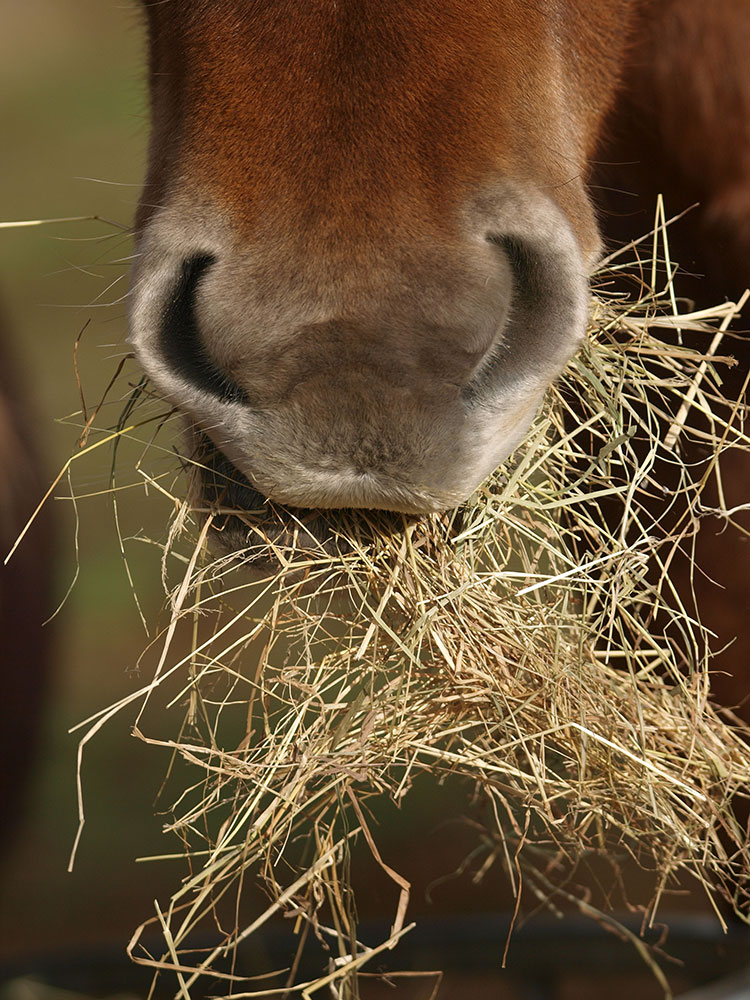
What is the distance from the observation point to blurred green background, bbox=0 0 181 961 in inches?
102

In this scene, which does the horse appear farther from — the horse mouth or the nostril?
the horse mouth

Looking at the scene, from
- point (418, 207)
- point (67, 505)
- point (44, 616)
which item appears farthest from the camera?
point (67, 505)

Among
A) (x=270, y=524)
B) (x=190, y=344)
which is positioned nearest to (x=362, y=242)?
(x=190, y=344)

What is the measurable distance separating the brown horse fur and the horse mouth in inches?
4.3

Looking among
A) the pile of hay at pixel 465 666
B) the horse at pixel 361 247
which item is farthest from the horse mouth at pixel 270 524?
the horse at pixel 361 247

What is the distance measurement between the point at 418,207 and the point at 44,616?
1836 millimetres

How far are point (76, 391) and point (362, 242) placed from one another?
3.50 m

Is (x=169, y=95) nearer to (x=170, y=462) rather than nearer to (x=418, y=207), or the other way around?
(x=418, y=207)

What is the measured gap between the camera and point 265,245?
803 millimetres

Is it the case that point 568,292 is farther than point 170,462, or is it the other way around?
point 170,462

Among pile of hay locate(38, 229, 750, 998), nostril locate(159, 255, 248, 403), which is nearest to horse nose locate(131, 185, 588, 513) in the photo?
nostril locate(159, 255, 248, 403)

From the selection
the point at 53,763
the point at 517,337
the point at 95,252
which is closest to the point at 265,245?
the point at 517,337

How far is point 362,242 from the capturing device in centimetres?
79

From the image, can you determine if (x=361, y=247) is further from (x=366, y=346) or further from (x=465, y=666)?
(x=465, y=666)
